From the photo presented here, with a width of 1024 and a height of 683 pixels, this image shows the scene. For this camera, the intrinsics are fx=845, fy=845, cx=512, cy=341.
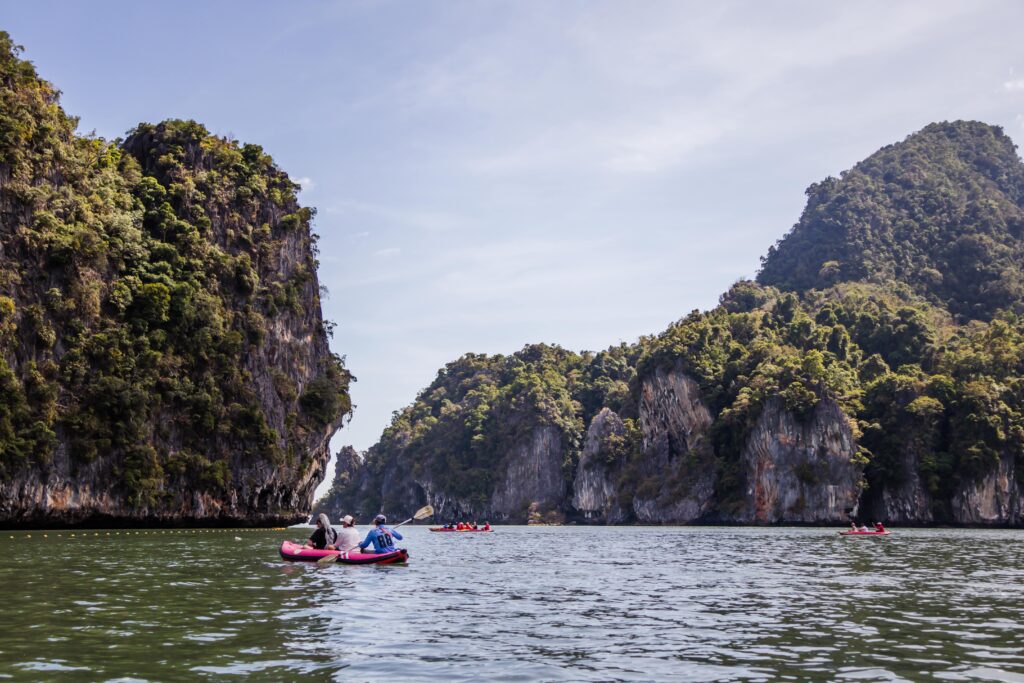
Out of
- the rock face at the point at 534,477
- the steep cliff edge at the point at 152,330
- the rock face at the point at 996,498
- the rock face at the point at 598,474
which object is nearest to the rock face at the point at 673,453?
the rock face at the point at 598,474

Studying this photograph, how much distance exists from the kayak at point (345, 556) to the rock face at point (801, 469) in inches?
3176

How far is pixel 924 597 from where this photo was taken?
18.8 meters

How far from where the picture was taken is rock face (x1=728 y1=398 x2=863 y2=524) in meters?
97.2

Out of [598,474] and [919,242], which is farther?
[919,242]

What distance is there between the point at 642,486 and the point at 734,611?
360 feet

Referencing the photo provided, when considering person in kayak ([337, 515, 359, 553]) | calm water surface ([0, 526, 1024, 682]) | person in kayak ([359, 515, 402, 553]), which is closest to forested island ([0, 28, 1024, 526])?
person in kayak ([337, 515, 359, 553])

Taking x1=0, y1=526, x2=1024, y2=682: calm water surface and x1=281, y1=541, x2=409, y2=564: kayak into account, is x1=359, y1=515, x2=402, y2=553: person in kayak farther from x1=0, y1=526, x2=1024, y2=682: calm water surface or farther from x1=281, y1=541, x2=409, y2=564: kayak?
x1=0, y1=526, x2=1024, y2=682: calm water surface

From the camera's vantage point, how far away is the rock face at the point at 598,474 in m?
132

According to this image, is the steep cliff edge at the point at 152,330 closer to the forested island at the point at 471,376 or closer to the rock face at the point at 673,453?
the forested island at the point at 471,376

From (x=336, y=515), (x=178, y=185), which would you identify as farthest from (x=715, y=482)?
(x=336, y=515)

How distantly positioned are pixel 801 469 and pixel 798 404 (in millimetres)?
7766

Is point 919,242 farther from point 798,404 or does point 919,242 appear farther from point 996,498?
point 996,498

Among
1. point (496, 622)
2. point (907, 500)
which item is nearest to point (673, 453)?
point (907, 500)

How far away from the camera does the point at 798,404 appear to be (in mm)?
101500
